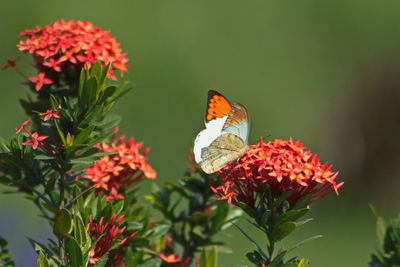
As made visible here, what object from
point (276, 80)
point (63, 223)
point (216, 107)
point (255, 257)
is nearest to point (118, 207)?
point (63, 223)

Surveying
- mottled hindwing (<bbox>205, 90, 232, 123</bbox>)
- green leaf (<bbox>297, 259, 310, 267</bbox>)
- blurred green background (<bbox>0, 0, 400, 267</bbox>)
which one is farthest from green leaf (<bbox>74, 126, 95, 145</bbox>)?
blurred green background (<bbox>0, 0, 400, 267</bbox>)

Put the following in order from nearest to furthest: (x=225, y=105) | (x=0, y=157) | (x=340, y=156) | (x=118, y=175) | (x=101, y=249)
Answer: (x=101, y=249)
(x=0, y=157)
(x=118, y=175)
(x=225, y=105)
(x=340, y=156)

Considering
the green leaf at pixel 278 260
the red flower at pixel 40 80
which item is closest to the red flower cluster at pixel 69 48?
the red flower at pixel 40 80

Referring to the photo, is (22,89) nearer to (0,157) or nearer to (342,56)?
(342,56)

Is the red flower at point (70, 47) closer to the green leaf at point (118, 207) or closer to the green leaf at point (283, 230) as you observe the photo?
the green leaf at point (118, 207)

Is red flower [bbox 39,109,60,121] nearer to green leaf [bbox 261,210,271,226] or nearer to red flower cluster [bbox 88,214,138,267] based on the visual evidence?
red flower cluster [bbox 88,214,138,267]

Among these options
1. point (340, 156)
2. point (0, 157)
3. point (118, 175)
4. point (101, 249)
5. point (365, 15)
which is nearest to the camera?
point (101, 249)

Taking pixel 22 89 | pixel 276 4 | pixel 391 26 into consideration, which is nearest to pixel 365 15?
pixel 391 26
